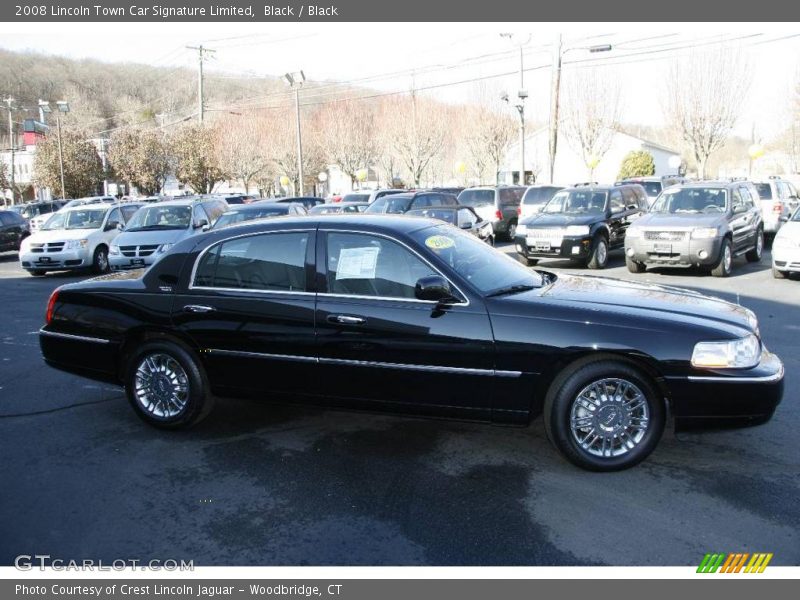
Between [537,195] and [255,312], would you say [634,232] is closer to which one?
[537,195]

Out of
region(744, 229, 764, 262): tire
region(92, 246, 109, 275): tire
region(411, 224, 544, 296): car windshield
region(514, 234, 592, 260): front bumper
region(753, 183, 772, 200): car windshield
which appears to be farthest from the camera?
region(753, 183, 772, 200): car windshield

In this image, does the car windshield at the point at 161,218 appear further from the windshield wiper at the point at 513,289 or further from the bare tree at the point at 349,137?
the bare tree at the point at 349,137

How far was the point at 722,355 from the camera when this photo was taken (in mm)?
4230

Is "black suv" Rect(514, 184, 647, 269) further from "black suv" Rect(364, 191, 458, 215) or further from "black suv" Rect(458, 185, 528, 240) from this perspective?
"black suv" Rect(458, 185, 528, 240)

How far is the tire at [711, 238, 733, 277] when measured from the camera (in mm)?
12566

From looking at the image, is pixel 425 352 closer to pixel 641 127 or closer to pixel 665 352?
pixel 665 352

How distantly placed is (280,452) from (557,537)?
7.03 ft

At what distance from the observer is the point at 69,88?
67.6 metres

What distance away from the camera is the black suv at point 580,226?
1420cm

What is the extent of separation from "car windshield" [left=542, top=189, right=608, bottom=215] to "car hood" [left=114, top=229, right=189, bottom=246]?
840cm

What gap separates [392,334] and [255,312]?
1083 mm
